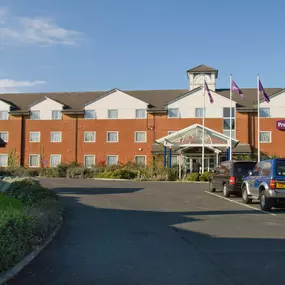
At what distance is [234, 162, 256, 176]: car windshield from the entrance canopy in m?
17.8

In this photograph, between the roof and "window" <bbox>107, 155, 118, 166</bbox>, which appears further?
the roof

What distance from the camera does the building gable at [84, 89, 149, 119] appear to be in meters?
47.8

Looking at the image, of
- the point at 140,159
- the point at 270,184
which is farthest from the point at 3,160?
the point at 270,184

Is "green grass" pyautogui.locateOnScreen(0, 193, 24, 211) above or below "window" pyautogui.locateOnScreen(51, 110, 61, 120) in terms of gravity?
below

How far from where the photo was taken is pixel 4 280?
5996mm

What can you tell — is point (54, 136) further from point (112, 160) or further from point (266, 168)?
point (266, 168)

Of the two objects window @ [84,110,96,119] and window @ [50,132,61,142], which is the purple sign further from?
window @ [50,132,61,142]

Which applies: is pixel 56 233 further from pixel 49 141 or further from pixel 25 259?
pixel 49 141

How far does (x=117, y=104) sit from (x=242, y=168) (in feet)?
99.9

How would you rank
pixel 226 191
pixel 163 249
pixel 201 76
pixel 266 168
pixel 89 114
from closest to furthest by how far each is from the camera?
1. pixel 163 249
2. pixel 266 168
3. pixel 226 191
4. pixel 89 114
5. pixel 201 76

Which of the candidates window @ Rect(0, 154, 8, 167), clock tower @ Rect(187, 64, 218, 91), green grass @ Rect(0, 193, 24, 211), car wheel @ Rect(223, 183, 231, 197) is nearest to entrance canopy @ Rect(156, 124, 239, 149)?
clock tower @ Rect(187, 64, 218, 91)

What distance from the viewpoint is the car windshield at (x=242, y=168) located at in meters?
19.1

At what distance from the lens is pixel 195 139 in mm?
38031

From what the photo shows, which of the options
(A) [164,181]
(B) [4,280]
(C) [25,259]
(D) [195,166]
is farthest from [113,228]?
(D) [195,166]
